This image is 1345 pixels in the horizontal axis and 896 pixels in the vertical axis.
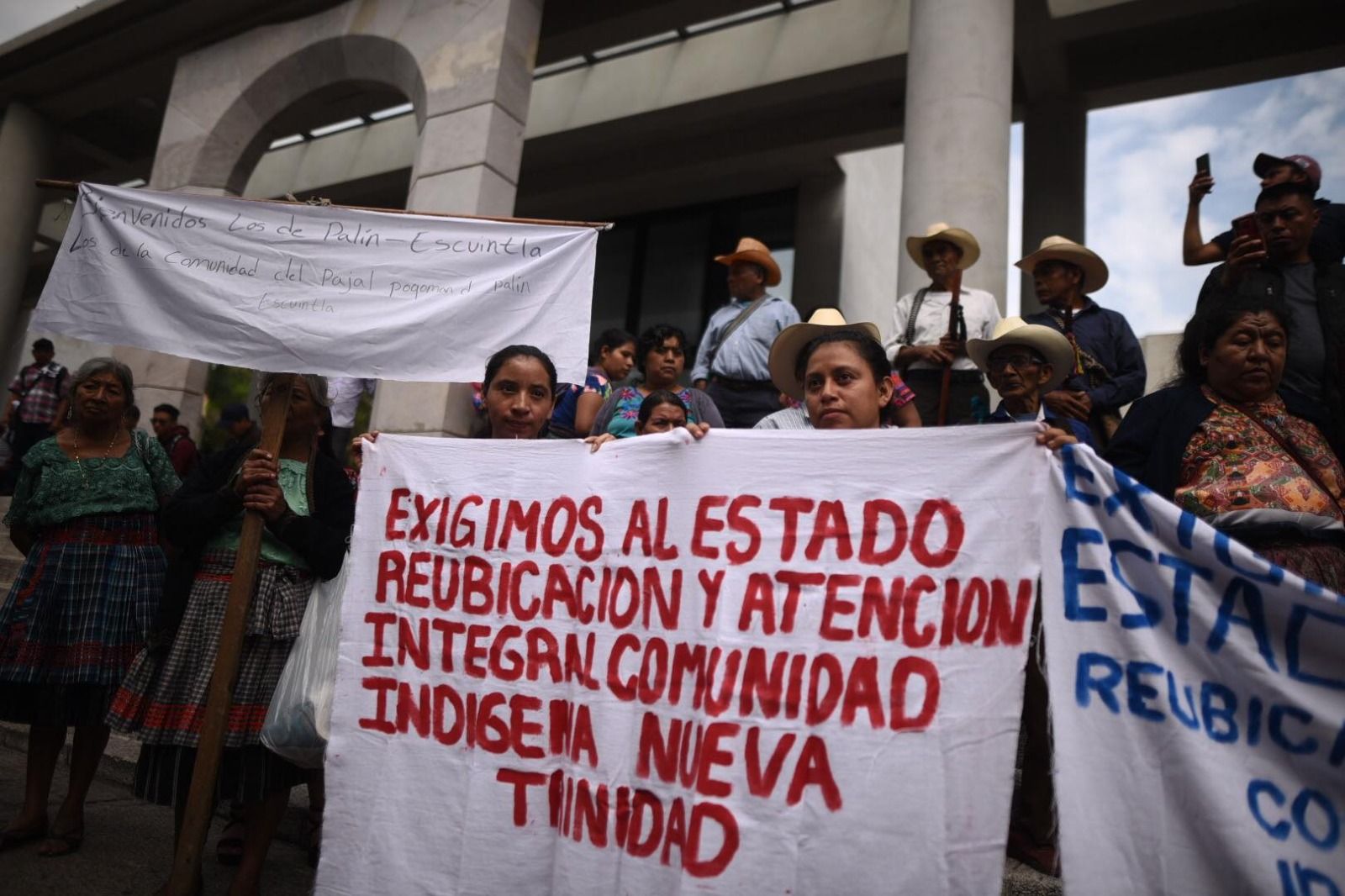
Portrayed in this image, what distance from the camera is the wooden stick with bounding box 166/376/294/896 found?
9.19 ft

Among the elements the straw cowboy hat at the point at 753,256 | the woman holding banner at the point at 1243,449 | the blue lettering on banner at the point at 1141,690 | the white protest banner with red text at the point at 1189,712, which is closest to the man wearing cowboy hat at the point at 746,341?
the straw cowboy hat at the point at 753,256

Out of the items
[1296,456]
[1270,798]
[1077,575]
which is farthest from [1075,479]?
[1296,456]

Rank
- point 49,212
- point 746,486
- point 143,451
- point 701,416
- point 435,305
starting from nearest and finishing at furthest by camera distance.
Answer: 1. point 746,486
2. point 435,305
3. point 143,451
4. point 701,416
5. point 49,212

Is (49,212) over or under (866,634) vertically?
over

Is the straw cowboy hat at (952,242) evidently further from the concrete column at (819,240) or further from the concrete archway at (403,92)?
the concrete column at (819,240)

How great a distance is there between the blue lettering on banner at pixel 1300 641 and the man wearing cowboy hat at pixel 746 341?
11.1ft

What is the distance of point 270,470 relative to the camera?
3023mm

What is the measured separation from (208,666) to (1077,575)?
273 cm

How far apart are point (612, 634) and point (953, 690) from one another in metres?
0.95

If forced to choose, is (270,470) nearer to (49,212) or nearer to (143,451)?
(143,451)

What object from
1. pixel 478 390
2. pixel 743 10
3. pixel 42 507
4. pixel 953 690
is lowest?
pixel 953 690

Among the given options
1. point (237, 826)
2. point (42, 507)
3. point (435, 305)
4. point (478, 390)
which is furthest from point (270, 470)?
point (478, 390)

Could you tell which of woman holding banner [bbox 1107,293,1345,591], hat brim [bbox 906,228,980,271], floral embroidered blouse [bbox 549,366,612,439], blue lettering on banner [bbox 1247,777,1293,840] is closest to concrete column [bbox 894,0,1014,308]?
hat brim [bbox 906,228,980,271]

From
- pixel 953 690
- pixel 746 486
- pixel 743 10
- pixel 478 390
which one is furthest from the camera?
pixel 743 10
